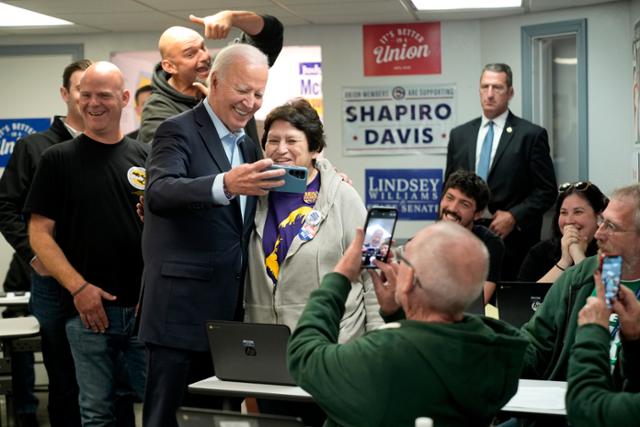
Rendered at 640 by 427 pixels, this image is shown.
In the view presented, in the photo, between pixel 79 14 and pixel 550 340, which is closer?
pixel 550 340

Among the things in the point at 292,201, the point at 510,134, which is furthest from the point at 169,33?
the point at 510,134

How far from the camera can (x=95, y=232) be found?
401cm

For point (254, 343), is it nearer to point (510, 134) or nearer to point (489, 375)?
point (489, 375)

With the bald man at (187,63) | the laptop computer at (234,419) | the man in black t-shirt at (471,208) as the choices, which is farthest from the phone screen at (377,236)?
the man in black t-shirt at (471,208)

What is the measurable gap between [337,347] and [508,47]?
575 centimetres

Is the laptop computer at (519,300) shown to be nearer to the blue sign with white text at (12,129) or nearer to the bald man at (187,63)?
the bald man at (187,63)

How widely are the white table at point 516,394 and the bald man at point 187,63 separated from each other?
1.30 meters

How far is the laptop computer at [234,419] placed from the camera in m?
2.21

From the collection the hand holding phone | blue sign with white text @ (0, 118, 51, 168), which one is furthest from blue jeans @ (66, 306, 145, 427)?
blue sign with white text @ (0, 118, 51, 168)

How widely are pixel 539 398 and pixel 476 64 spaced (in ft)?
17.5

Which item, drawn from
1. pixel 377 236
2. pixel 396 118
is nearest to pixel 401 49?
pixel 396 118

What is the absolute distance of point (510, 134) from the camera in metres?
6.78

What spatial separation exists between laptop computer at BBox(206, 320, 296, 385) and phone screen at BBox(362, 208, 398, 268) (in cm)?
55

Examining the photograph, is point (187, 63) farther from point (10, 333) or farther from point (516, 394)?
point (516, 394)
